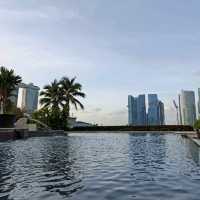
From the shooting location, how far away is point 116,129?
6212 centimetres

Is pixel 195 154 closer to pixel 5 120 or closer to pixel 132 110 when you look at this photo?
pixel 5 120

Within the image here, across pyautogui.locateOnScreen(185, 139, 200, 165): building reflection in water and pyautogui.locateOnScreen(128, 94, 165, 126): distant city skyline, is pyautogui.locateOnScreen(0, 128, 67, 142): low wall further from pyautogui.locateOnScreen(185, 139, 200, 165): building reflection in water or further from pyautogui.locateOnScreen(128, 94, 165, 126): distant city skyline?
pyautogui.locateOnScreen(128, 94, 165, 126): distant city skyline

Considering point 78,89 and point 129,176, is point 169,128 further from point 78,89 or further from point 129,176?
point 129,176

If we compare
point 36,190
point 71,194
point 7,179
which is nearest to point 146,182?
point 71,194

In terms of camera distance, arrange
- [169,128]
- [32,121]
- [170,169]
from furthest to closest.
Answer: [169,128], [32,121], [170,169]

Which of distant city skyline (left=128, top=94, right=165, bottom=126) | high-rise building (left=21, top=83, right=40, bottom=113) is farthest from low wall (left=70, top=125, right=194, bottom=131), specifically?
high-rise building (left=21, top=83, right=40, bottom=113)

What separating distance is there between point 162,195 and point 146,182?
4.66 ft

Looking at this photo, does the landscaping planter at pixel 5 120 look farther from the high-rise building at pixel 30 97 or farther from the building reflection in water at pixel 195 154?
the high-rise building at pixel 30 97

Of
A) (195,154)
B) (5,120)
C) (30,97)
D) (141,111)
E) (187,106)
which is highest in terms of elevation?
(30,97)

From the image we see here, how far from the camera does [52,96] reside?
177 feet

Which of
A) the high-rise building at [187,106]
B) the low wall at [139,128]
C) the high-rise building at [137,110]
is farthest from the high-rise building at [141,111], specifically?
the low wall at [139,128]

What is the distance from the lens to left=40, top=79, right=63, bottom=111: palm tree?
53844 millimetres

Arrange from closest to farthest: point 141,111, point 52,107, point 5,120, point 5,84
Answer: point 5,120 → point 5,84 → point 52,107 → point 141,111

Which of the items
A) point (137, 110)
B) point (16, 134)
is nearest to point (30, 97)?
point (137, 110)
